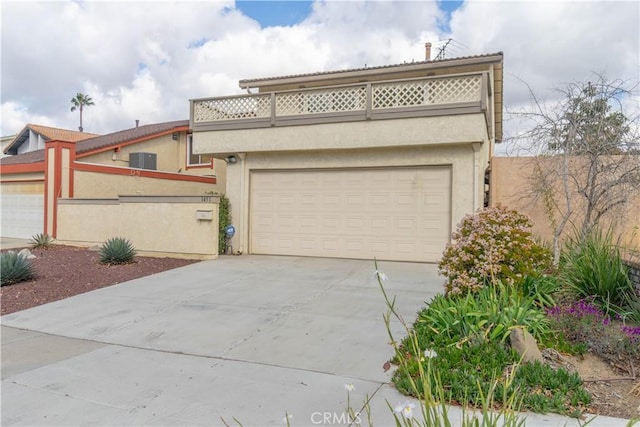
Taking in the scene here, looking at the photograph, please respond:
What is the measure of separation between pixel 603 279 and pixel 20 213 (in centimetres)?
2046

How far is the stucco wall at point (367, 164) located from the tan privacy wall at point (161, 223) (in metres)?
1.37

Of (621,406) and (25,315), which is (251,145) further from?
(621,406)

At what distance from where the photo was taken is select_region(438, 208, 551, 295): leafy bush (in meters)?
5.95

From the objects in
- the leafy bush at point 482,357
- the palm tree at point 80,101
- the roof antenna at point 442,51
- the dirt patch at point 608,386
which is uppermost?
the palm tree at point 80,101

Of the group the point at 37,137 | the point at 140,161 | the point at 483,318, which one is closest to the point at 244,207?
the point at 140,161

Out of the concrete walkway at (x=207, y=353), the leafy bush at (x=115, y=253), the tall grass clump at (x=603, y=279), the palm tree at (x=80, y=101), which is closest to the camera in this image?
the concrete walkway at (x=207, y=353)

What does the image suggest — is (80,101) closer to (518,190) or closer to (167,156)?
(167,156)

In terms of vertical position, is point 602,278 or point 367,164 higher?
point 367,164

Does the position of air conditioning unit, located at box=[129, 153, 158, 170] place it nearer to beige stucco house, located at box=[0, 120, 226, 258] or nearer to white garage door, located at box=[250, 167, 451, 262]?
beige stucco house, located at box=[0, 120, 226, 258]

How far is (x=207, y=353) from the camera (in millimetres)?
5344

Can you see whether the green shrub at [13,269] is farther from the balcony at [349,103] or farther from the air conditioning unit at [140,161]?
the air conditioning unit at [140,161]

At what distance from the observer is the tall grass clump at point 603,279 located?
5793 millimetres

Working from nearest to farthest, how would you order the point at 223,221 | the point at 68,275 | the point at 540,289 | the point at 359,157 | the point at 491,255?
1. the point at 491,255
2. the point at 540,289
3. the point at 68,275
4. the point at 359,157
5. the point at 223,221

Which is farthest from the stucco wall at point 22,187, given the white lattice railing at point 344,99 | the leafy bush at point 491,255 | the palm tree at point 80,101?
the palm tree at point 80,101
